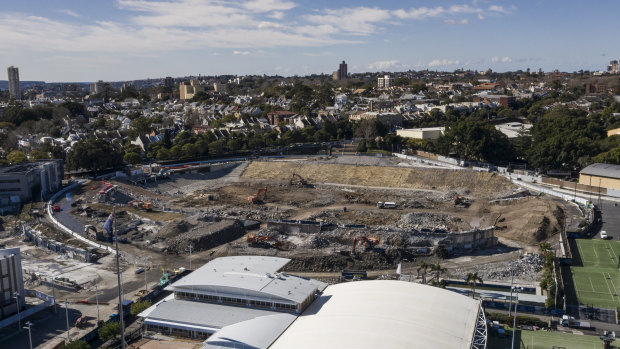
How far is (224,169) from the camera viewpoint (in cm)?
7362

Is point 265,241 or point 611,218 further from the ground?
point 611,218

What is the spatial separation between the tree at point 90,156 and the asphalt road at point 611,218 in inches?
2271

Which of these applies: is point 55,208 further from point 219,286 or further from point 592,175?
point 592,175

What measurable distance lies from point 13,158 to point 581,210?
70729 mm

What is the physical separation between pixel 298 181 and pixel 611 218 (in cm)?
3571

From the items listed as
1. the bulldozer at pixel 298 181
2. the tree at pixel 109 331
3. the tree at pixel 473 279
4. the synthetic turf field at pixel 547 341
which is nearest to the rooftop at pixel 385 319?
the synthetic turf field at pixel 547 341

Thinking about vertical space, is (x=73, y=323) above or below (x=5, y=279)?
below

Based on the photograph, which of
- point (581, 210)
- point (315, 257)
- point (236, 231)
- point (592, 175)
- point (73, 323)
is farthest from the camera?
point (592, 175)

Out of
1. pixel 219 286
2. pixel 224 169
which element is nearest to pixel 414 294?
pixel 219 286

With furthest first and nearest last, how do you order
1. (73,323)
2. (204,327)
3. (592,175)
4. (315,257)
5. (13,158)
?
(13,158) < (592,175) < (315,257) < (73,323) < (204,327)

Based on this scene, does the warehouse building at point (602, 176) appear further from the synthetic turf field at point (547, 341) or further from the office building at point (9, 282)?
the office building at point (9, 282)

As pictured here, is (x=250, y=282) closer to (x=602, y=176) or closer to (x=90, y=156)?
(x=602, y=176)

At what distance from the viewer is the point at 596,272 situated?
36750 millimetres

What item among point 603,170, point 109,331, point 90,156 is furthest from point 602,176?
point 90,156
